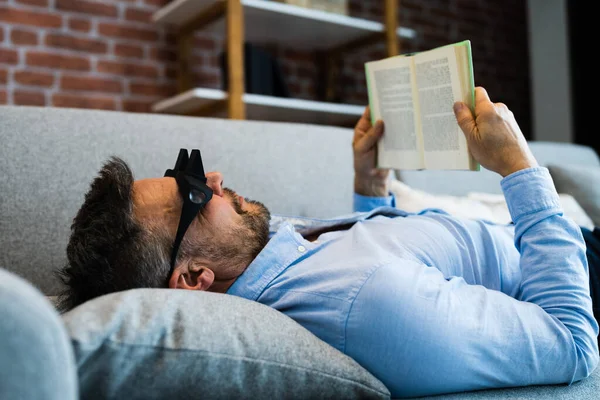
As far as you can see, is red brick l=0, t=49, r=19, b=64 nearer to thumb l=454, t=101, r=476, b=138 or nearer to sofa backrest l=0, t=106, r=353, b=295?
sofa backrest l=0, t=106, r=353, b=295

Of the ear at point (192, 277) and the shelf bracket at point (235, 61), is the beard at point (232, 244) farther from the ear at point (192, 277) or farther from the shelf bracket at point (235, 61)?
the shelf bracket at point (235, 61)

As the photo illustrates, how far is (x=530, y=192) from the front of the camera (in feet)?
3.50

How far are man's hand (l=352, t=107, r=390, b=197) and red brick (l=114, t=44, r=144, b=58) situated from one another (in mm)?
1566

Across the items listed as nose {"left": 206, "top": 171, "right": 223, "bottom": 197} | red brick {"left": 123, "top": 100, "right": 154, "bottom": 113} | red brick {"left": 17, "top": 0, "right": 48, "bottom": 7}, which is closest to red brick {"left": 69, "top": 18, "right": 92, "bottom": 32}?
red brick {"left": 17, "top": 0, "right": 48, "bottom": 7}

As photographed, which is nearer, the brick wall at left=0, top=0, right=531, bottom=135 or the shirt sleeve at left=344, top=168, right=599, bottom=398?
the shirt sleeve at left=344, top=168, right=599, bottom=398

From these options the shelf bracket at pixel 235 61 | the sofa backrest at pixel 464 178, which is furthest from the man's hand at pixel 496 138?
the shelf bracket at pixel 235 61

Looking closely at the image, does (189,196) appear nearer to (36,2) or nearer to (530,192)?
(530,192)

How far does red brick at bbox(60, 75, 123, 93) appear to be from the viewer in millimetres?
2613

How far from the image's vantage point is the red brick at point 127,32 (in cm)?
270

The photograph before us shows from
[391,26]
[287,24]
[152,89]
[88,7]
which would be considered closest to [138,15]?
[88,7]

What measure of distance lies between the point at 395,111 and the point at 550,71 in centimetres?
294

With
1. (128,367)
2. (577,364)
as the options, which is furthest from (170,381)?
(577,364)

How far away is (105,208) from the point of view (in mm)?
996

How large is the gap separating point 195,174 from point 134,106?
182 centimetres
